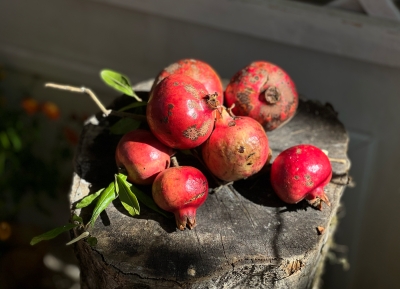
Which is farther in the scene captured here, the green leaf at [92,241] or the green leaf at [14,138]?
the green leaf at [14,138]

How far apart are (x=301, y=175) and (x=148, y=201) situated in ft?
1.08

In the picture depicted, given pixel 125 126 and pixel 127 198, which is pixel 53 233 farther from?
pixel 125 126

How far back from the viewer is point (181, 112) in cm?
93

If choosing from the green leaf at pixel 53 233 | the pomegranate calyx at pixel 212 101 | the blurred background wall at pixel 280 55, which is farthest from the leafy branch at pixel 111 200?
the blurred background wall at pixel 280 55

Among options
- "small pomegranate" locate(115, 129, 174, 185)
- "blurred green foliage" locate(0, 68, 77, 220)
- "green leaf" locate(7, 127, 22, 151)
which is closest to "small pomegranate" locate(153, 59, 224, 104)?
"small pomegranate" locate(115, 129, 174, 185)

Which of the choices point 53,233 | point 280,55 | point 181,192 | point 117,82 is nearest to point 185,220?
point 181,192

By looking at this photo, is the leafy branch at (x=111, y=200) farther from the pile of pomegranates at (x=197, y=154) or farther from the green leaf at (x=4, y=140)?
the green leaf at (x=4, y=140)

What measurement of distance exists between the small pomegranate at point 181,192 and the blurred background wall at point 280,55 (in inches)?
25.7

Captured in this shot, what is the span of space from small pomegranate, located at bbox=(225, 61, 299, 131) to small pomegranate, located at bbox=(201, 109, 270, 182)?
10 centimetres

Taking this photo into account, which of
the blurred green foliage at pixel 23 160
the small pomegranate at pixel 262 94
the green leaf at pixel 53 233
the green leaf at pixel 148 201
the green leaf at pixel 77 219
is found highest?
the small pomegranate at pixel 262 94

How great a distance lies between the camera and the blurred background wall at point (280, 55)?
1.43m

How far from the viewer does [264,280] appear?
0.93 metres

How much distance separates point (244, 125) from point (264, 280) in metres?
0.32

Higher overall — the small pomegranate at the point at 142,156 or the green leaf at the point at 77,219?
the small pomegranate at the point at 142,156
